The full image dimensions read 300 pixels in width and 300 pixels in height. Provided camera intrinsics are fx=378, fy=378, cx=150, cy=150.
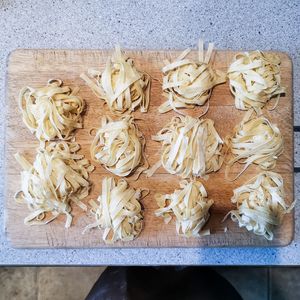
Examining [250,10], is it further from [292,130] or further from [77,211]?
[77,211]

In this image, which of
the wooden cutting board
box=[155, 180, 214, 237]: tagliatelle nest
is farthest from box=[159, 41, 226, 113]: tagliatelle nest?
box=[155, 180, 214, 237]: tagliatelle nest

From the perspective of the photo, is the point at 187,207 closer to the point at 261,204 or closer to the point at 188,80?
the point at 261,204

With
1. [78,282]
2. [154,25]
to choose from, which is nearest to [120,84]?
[154,25]

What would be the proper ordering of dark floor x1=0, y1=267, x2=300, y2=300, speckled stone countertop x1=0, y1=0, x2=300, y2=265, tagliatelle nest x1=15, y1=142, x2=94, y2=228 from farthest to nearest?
dark floor x1=0, y1=267, x2=300, y2=300, speckled stone countertop x1=0, y1=0, x2=300, y2=265, tagliatelle nest x1=15, y1=142, x2=94, y2=228

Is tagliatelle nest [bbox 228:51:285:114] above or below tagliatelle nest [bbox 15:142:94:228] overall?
above

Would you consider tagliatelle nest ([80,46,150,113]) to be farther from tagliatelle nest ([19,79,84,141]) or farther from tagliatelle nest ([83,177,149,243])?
tagliatelle nest ([83,177,149,243])

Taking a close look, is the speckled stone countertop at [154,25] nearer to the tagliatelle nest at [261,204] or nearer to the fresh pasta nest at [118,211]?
the tagliatelle nest at [261,204]

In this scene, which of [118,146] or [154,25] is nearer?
[118,146]

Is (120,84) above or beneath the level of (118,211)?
above

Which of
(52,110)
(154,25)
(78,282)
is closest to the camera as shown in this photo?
(52,110)
